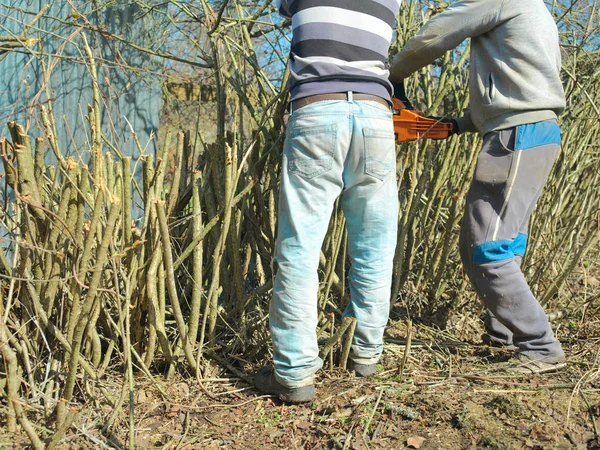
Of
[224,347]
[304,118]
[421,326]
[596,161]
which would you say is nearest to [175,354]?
[224,347]

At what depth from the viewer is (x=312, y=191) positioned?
7.18 ft

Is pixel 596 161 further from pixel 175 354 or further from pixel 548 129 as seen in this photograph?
pixel 175 354

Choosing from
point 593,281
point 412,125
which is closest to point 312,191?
point 412,125

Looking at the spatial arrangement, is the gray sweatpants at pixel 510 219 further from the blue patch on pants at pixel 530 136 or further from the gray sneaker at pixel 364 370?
the gray sneaker at pixel 364 370

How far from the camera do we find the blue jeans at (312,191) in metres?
2.16

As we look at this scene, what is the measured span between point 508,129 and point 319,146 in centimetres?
86

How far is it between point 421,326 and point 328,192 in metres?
1.21

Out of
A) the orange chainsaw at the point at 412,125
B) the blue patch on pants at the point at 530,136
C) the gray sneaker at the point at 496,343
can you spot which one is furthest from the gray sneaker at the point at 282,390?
the blue patch on pants at the point at 530,136

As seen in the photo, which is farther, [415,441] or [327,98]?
[327,98]

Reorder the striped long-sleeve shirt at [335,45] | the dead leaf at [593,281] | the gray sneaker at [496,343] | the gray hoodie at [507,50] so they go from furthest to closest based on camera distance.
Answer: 1. the dead leaf at [593,281]
2. the gray sneaker at [496,343]
3. the gray hoodie at [507,50]
4. the striped long-sleeve shirt at [335,45]

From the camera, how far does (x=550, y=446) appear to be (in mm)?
1984

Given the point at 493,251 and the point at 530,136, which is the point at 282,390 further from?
the point at 530,136

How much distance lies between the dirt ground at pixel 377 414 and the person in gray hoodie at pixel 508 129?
0.24 m

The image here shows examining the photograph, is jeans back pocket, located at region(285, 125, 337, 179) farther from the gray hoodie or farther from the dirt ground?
the dirt ground
